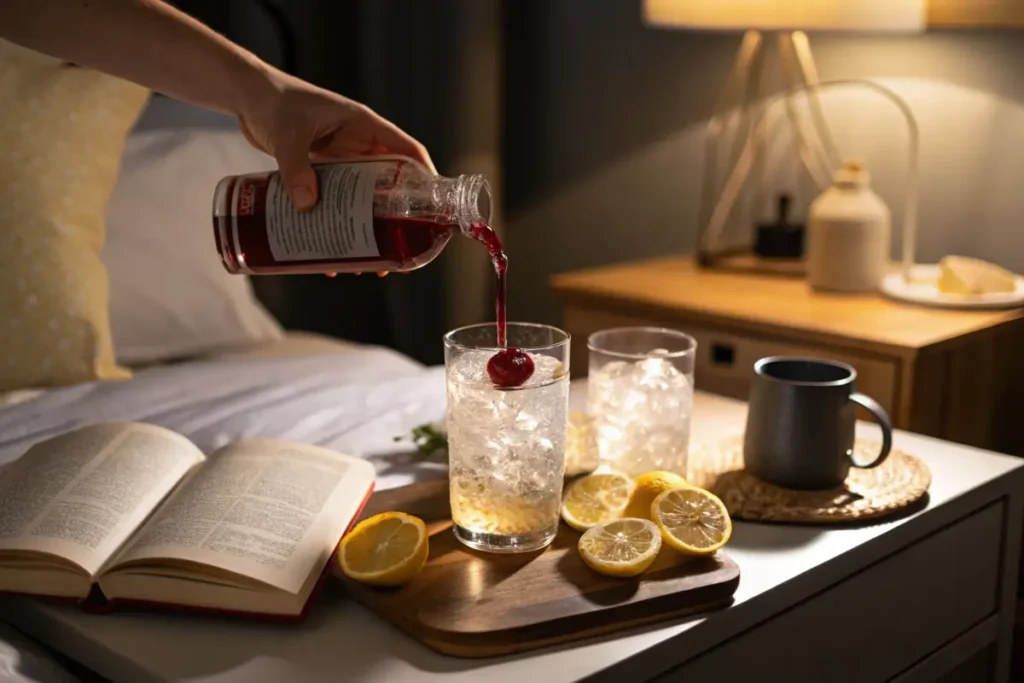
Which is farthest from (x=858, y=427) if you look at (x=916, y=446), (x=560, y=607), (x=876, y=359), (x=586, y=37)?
(x=586, y=37)

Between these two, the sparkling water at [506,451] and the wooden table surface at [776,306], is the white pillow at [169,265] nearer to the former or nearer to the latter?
the wooden table surface at [776,306]

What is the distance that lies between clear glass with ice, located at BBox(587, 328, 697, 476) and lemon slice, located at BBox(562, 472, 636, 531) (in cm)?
8

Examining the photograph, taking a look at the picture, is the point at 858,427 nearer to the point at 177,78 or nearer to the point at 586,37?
the point at 177,78

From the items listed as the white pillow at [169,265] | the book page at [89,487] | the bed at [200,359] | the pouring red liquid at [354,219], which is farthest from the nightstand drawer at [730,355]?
the book page at [89,487]

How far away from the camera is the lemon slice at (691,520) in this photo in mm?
912

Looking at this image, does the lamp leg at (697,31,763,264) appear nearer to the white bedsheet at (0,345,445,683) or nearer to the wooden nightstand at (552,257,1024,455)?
the wooden nightstand at (552,257,1024,455)

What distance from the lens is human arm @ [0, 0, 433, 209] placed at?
43.7 inches

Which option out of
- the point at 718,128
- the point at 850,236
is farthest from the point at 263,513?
the point at 718,128

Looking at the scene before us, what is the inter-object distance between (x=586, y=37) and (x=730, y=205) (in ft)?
1.87

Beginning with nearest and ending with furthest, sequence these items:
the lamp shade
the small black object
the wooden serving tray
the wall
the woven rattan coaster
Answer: the wooden serving tray
the woven rattan coaster
the lamp shade
the wall
the small black object

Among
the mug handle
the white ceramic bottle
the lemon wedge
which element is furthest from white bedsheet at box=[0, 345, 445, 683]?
the lemon wedge

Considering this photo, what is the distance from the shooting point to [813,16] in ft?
5.57

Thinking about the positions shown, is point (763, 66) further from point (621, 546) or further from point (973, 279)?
point (621, 546)

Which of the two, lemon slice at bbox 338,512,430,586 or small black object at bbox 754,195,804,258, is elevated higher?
small black object at bbox 754,195,804,258
